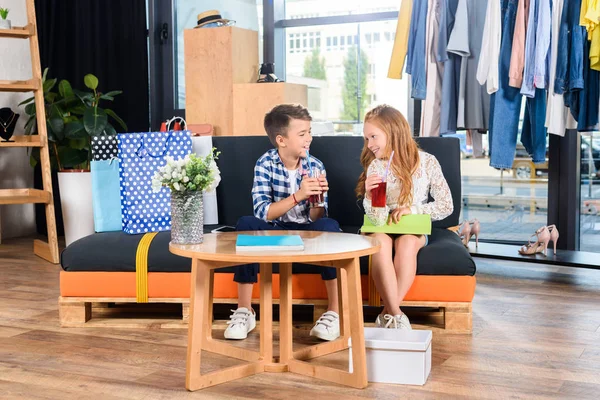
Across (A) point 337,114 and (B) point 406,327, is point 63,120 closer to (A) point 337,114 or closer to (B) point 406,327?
(A) point 337,114

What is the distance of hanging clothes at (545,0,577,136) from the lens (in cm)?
388

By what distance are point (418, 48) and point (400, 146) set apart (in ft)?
5.39

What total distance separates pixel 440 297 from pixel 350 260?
2.35ft

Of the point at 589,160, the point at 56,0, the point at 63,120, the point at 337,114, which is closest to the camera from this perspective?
the point at 589,160

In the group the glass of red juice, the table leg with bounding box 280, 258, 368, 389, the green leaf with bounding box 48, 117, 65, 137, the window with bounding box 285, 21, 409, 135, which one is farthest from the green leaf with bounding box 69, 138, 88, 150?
the table leg with bounding box 280, 258, 368, 389

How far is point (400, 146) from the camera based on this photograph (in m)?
2.85

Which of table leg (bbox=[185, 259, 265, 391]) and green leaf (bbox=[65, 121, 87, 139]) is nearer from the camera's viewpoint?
table leg (bbox=[185, 259, 265, 391])

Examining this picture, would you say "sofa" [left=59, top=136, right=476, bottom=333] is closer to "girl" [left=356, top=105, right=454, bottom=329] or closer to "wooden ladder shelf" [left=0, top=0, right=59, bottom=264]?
"girl" [left=356, top=105, right=454, bottom=329]

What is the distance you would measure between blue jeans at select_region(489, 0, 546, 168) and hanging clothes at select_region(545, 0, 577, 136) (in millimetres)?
90

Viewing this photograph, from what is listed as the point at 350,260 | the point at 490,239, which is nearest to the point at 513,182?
the point at 490,239

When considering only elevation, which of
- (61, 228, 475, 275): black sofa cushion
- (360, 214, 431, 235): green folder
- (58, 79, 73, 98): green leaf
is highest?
→ (58, 79, 73, 98): green leaf

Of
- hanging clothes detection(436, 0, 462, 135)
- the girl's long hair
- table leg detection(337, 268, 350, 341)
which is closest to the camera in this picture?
table leg detection(337, 268, 350, 341)

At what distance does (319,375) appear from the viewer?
2.27 meters

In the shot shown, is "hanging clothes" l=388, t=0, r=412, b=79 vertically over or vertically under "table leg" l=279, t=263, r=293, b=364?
over
